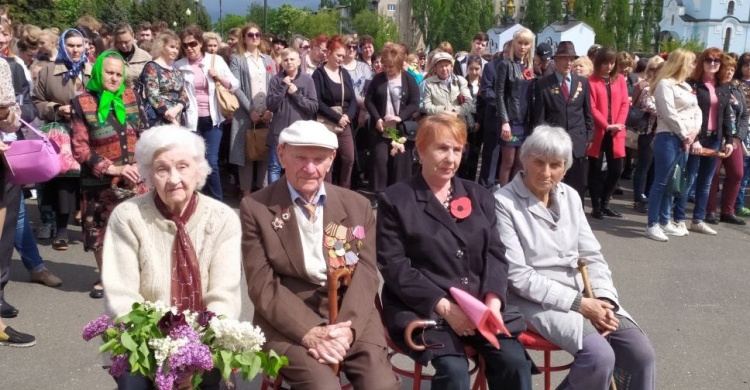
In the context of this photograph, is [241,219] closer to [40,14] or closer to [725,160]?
[725,160]

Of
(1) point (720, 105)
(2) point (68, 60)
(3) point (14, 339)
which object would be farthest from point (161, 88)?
(1) point (720, 105)

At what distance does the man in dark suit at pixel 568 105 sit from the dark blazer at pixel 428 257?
14.3 feet

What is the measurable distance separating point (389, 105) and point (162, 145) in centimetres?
530

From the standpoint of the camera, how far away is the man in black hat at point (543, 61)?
8.21 m

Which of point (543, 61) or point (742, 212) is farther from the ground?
point (543, 61)

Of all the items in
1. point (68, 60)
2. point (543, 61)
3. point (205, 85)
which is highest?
point (543, 61)

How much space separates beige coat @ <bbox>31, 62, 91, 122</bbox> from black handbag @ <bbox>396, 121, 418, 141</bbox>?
138 inches

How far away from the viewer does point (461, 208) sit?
3.41 m

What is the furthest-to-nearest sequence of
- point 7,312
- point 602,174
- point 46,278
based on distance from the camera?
point 602,174, point 46,278, point 7,312

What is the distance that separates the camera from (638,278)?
6.10m

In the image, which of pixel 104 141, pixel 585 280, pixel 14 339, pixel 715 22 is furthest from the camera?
pixel 715 22

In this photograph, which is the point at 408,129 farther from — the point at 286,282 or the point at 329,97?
the point at 286,282

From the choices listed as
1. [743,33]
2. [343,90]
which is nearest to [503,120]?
[343,90]

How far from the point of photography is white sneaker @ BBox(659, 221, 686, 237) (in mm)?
7555
